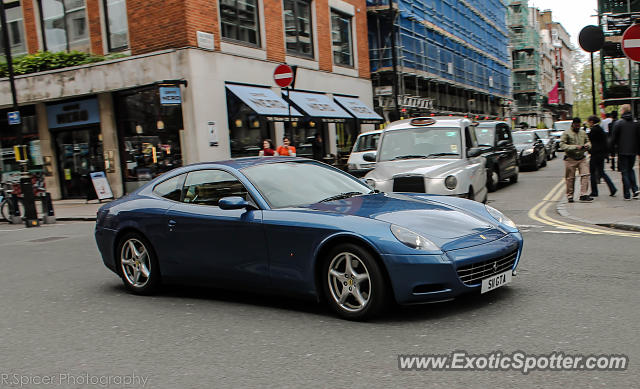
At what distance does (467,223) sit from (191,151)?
14250mm

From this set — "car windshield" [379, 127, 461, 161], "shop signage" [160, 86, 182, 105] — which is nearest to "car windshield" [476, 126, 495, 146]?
"car windshield" [379, 127, 461, 161]

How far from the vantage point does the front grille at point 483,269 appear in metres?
4.68

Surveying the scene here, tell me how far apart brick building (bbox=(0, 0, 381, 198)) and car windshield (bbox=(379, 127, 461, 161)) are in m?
5.50

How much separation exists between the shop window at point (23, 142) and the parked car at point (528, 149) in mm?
17583

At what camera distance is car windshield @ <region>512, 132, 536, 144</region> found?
24.0 m

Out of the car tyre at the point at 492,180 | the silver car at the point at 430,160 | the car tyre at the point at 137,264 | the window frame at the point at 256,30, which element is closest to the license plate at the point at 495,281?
the car tyre at the point at 137,264

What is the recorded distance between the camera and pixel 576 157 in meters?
12.7

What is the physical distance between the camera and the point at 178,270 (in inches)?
237

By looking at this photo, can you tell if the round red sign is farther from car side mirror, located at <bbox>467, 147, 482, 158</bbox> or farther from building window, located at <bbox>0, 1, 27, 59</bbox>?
building window, located at <bbox>0, 1, 27, 59</bbox>

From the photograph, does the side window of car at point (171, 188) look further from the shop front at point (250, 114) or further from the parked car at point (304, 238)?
the shop front at point (250, 114)

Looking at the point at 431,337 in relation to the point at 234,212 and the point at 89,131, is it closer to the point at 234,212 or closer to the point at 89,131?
the point at 234,212

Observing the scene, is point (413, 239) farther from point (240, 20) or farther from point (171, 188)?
point (240, 20)

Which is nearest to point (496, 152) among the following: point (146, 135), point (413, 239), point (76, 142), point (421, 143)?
point (421, 143)

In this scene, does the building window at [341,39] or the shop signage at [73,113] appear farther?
the building window at [341,39]
